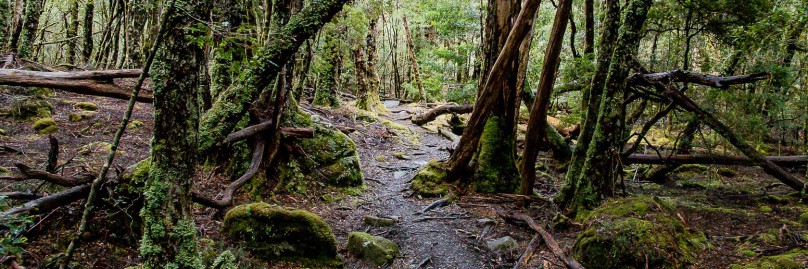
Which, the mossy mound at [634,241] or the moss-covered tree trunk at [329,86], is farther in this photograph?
the moss-covered tree trunk at [329,86]

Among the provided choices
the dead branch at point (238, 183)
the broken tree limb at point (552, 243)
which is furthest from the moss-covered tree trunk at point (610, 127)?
the dead branch at point (238, 183)

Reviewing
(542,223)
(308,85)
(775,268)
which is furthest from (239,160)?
(308,85)

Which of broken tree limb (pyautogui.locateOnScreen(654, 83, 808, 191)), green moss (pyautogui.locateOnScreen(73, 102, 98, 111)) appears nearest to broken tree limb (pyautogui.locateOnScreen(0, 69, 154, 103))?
green moss (pyautogui.locateOnScreen(73, 102, 98, 111))

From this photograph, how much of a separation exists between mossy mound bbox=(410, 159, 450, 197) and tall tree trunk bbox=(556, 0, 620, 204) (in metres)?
2.16

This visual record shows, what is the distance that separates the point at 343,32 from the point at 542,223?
9.07 m

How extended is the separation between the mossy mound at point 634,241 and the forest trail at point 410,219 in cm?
137

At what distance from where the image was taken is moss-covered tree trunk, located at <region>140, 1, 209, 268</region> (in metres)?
2.89

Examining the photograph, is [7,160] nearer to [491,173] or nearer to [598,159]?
[491,173]

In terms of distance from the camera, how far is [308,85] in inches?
757

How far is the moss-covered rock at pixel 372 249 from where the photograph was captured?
5152 millimetres

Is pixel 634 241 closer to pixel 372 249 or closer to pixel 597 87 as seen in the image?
pixel 597 87

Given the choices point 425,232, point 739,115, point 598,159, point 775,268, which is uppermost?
point 739,115

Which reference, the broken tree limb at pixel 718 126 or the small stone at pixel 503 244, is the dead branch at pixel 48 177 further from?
A: the broken tree limb at pixel 718 126

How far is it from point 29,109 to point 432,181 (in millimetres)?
7726
